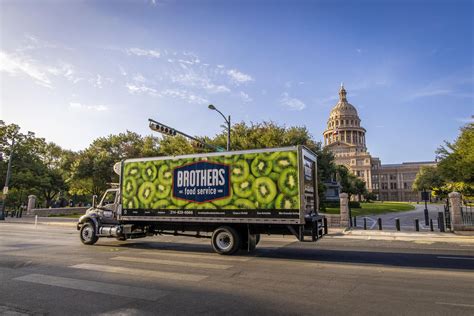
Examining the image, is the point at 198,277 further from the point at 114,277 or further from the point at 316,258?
the point at 316,258

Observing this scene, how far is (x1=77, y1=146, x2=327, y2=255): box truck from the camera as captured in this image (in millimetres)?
10977

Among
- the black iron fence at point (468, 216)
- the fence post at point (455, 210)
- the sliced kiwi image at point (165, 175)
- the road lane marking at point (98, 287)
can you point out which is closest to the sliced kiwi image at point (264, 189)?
the sliced kiwi image at point (165, 175)

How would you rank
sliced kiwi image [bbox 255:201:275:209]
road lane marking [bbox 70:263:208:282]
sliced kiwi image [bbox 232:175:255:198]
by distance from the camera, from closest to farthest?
1. road lane marking [bbox 70:263:208:282]
2. sliced kiwi image [bbox 255:201:275:209]
3. sliced kiwi image [bbox 232:175:255:198]

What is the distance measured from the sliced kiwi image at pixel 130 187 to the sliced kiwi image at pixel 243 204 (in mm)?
4899

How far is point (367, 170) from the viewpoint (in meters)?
146

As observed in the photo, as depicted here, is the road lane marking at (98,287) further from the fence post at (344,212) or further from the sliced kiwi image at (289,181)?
the fence post at (344,212)

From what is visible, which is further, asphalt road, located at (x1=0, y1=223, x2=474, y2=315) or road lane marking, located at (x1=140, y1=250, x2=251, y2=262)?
road lane marking, located at (x1=140, y1=250, x2=251, y2=262)

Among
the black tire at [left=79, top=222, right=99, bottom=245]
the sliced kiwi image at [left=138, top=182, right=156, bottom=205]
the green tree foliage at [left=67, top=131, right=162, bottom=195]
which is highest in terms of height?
the green tree foliage at [left=67, top=131, right=162, bottom=195]

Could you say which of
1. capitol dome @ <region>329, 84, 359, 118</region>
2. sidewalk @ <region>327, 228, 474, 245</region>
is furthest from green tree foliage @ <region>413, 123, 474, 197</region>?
capitol dome @ <region>329, 84, 359, 118</region>

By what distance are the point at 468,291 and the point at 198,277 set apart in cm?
607

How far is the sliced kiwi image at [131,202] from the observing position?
44.7ft

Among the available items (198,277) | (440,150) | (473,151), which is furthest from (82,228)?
(440,150)

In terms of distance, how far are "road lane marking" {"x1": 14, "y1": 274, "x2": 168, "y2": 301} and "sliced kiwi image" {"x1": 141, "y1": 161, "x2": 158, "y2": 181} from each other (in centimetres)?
603

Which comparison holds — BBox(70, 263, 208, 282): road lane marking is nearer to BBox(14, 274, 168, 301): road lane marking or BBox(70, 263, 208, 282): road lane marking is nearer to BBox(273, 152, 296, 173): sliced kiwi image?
BBox(14, 274, 168, 301): road lane marking
